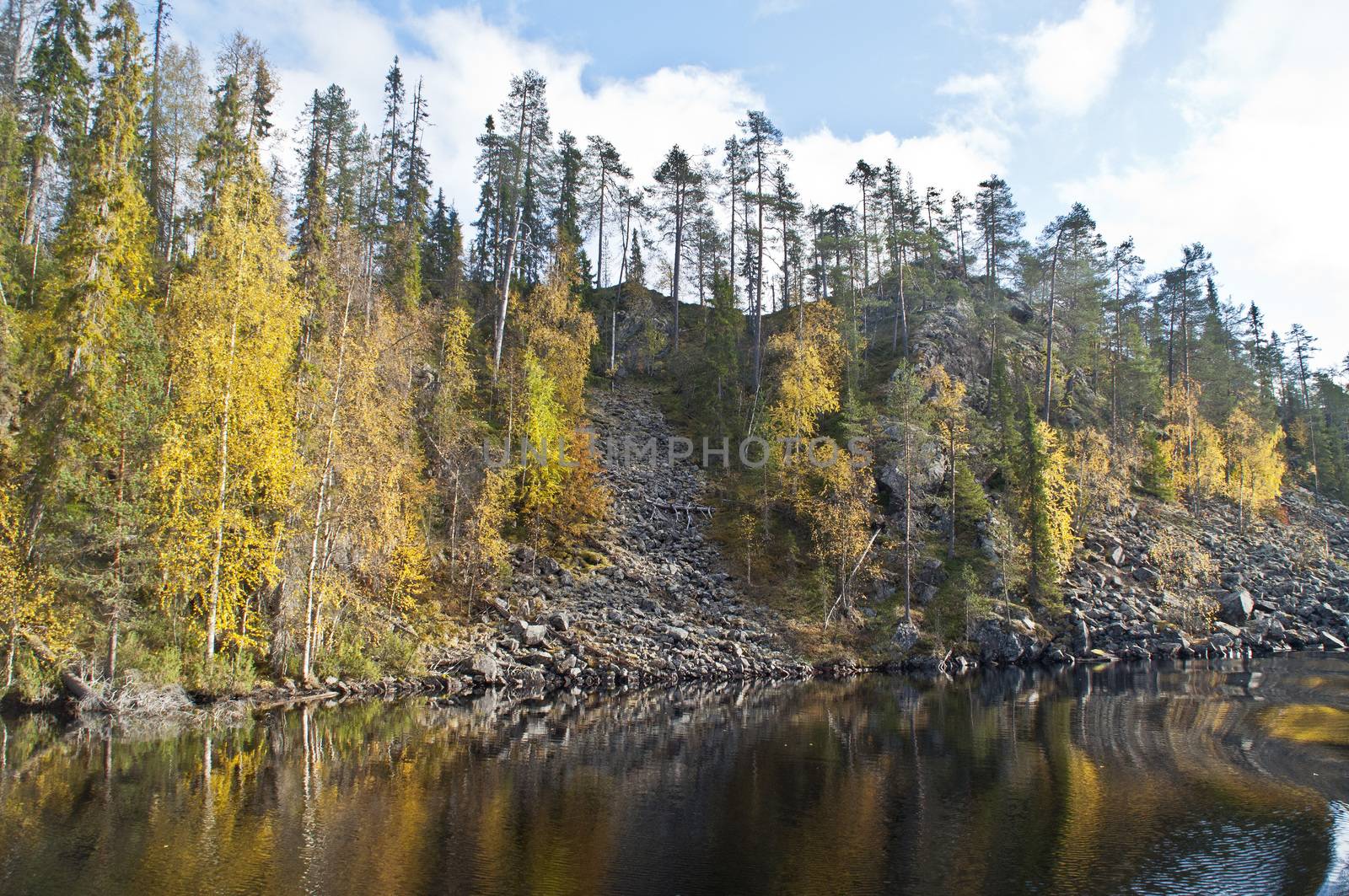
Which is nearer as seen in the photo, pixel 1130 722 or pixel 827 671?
pixel 1130 722

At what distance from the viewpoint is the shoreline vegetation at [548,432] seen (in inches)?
786

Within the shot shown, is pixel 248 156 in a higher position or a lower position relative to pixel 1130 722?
higher

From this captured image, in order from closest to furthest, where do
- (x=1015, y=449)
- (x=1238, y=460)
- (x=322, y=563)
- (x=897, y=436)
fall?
1. (x=322, y=563)
2. (x=897, y=436)
3. (x=1015, y=449)
4. (x=1238, y=460)

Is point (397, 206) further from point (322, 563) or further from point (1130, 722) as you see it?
point (1130, 722)

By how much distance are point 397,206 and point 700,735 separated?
148 feet

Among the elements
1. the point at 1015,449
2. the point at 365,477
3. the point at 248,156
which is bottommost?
the point at 365,477

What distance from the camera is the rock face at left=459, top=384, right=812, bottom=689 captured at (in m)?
29.7

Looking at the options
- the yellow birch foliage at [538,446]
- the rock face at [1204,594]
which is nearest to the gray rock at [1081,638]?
the rock face at [1204,594]

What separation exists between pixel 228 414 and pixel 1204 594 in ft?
160

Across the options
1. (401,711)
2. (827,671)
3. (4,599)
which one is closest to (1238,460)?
(827,671)

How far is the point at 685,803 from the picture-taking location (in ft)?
47.9

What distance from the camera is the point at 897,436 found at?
1489 inches

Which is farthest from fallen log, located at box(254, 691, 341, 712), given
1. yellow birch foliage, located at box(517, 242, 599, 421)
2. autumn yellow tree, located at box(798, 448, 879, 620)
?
autumn yellow tree, located at box(798, 448, 879, 620)

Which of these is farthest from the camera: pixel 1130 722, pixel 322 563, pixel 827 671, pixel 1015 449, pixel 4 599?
pixel 1015 449
